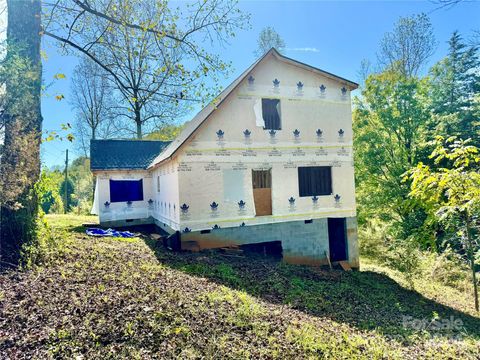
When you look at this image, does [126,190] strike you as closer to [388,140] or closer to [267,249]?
[267,249]

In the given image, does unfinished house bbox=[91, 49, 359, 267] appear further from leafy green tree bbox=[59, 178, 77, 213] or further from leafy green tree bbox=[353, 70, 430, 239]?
leafy green tree bbox=[59, 178, 77, 213]

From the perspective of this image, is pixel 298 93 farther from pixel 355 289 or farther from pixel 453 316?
pixel 453 316

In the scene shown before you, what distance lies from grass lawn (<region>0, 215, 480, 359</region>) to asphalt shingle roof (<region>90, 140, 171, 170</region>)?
746 centimetres

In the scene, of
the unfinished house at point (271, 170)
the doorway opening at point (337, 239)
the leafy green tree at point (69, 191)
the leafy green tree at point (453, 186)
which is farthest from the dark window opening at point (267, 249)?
the leafy green tree at point (69, 191)

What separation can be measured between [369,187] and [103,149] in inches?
720

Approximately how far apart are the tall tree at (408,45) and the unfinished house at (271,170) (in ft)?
36.0

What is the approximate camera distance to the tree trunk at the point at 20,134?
560 cm

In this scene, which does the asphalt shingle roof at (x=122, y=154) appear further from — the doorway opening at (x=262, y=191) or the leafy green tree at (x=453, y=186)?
the leafy green tree at (x=453, y=186)

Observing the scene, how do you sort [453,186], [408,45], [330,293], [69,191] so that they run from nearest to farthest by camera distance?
1. [453,186]
2. [330,293]
3. [408,45]
4. [69,191]

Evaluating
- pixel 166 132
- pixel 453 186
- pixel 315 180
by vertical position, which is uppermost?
pixel 166 132

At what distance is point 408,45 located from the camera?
20.7m

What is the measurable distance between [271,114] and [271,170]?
239 centimetres

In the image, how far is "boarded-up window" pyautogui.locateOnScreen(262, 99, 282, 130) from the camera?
12.0m

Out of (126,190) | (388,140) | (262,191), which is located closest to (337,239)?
(262,191)
